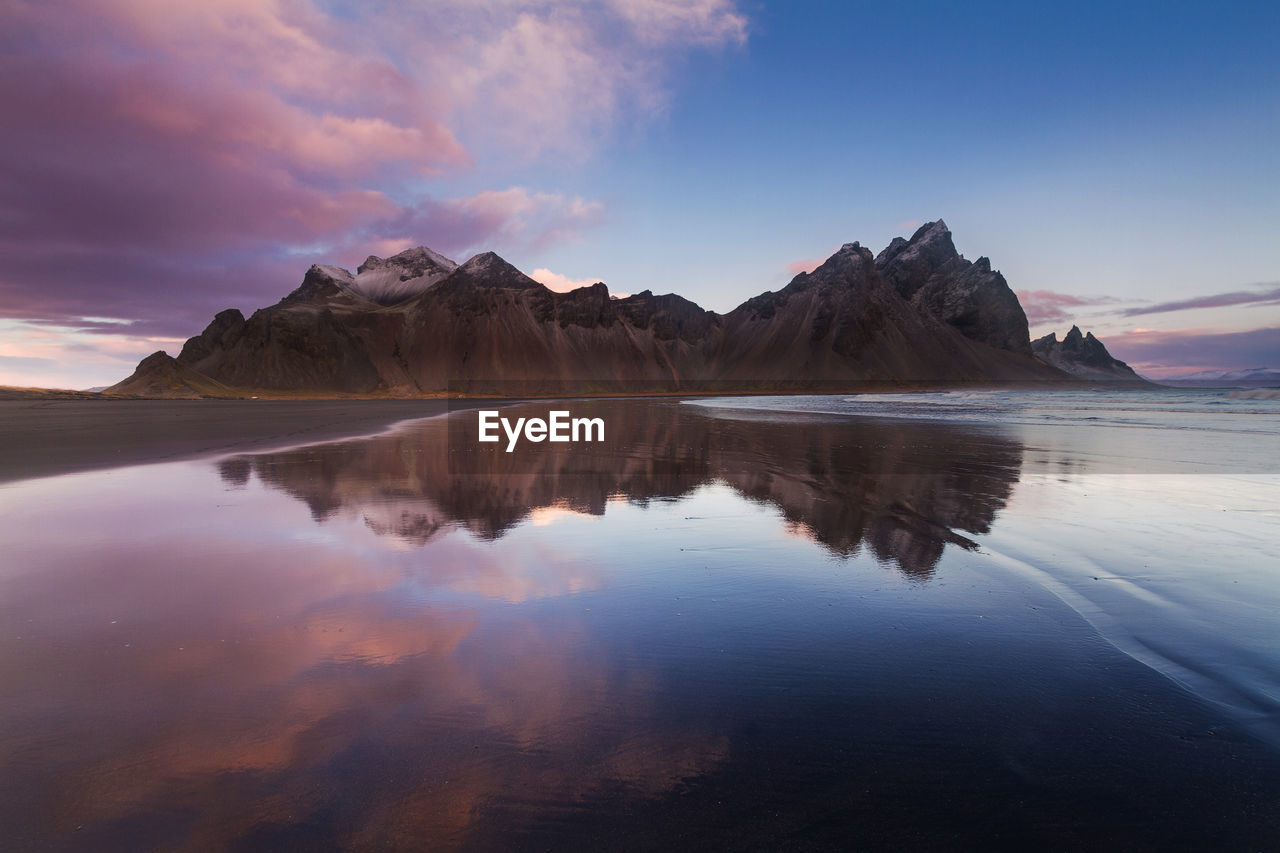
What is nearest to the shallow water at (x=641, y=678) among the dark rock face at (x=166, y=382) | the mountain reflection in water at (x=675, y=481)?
the mountain reflection in water at (x=675, y=481)

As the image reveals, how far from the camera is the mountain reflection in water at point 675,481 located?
9.61 metres

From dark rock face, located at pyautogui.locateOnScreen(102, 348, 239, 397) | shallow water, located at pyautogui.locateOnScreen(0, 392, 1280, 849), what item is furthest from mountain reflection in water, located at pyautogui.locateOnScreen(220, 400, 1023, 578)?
dark rock face, located at pyautogui.locateOnScreen(102, 348, 239, 397)

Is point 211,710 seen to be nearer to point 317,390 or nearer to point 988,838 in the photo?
point 988,838

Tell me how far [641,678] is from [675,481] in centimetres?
973

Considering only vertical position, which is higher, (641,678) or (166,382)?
(166,382)

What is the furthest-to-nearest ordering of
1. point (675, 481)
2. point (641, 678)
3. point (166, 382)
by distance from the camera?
1. point (166, 382)
2. point (675, 481)
3. point (641, 678)

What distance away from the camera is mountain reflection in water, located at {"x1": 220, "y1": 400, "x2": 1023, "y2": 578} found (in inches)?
378

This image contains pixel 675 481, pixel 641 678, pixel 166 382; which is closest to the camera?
pixel 641 678

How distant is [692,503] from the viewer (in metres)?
11.6

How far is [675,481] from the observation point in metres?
14.3

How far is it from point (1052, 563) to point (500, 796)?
7.16 m

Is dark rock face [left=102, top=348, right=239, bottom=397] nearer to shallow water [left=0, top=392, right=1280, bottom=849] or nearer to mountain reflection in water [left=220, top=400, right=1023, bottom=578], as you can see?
mountain reflection in water [left=220, top=400, right=1023, bottom=578]

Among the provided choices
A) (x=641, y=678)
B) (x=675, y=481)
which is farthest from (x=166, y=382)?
(x=641, y=678)

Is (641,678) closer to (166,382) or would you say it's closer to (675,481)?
(675,481)
